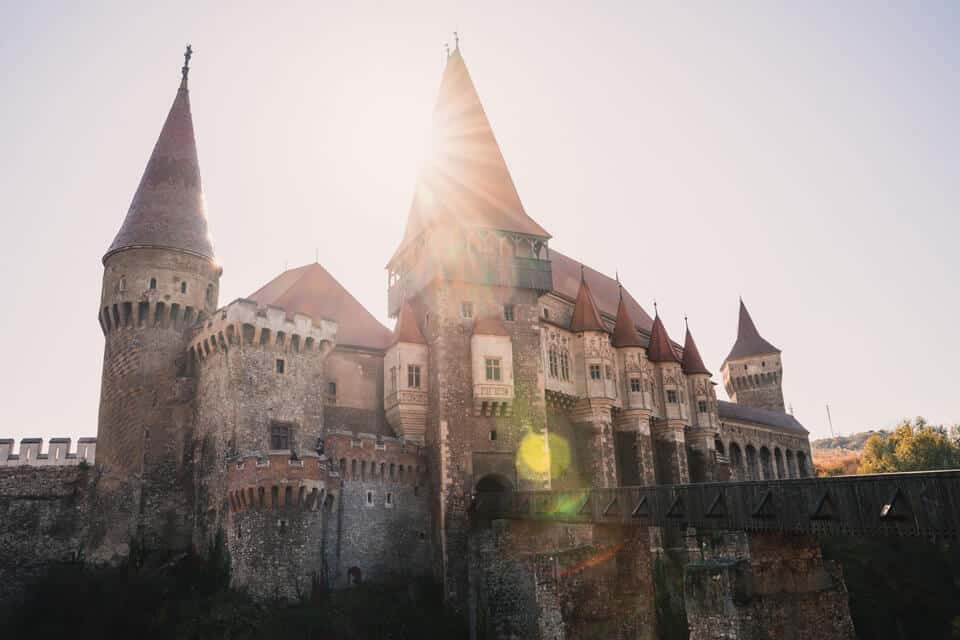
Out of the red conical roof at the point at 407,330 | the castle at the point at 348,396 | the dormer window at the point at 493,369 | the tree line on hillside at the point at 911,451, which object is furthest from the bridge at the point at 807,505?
the tree line on hillside at the point at 911,451

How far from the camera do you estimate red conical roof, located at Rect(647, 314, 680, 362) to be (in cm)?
4075

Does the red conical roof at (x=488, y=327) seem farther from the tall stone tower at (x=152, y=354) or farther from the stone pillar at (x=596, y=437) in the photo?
the tall stone tower at (x=152, y=354)

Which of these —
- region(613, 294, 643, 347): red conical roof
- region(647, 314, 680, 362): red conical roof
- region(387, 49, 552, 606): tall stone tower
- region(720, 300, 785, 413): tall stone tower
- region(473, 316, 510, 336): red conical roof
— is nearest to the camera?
region(387, 49, 552, 606): tall stone tower

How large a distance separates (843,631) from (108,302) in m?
29.0

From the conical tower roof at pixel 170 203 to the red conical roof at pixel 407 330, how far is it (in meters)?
8.70

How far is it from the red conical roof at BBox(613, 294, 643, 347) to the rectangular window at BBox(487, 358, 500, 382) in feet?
29.6

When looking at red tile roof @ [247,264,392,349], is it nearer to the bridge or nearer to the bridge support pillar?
the bridge

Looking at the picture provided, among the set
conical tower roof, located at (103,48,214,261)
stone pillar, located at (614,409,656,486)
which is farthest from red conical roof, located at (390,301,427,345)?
stone pillar, located at (614,409,656,486)

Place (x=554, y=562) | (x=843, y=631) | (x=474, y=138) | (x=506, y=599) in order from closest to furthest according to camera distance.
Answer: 1. (x=843, y=631)
2. (x=554, y=562)
3. (x=506, y=599)
4. (x=474, y=138)

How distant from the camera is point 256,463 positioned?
25891 millimetres

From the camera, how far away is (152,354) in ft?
101

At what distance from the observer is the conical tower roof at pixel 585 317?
1428 inches

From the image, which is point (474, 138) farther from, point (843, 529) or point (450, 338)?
point (843, 529)

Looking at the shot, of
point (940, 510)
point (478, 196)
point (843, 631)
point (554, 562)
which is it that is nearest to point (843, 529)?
point (940, 510)
